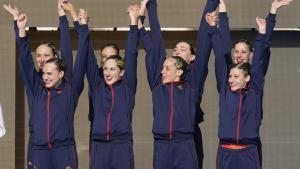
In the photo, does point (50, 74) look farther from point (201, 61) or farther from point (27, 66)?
point (201, 61)

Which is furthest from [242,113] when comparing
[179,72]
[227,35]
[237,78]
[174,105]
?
[227,35]

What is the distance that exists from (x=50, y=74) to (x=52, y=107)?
11.9 inches

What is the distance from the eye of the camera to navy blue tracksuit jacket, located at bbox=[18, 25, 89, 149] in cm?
798

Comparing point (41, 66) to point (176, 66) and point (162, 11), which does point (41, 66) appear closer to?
point (176, 66)

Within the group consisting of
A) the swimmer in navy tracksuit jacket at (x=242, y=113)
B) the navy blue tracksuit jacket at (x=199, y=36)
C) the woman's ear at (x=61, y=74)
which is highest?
the navy blue tracksuit jacket at (x=199, y=36)

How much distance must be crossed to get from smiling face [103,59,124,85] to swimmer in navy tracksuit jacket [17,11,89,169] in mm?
231

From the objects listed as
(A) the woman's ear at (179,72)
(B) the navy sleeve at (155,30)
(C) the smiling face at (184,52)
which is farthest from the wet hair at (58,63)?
(C) the smiling face at (184,52)

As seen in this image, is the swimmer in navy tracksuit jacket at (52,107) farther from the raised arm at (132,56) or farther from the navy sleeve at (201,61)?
the navy sleeve at (201,61)

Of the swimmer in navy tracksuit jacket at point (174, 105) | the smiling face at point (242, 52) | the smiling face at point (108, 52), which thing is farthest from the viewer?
the smiling face at point (108, 52)

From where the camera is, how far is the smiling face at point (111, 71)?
818cm

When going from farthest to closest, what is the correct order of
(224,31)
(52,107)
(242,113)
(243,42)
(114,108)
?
(243,42), (224,31), (114,108), (52,107), (242,113)

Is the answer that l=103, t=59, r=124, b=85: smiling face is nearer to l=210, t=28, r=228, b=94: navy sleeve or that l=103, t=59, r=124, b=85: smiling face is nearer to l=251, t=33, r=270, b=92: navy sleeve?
l=210, t=28, r=228, b=94: navy sleeve

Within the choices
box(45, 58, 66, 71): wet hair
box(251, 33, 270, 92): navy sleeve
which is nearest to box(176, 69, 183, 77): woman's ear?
box(251, 33, 270, 92): navy sleeve

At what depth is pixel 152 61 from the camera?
27.8ft
